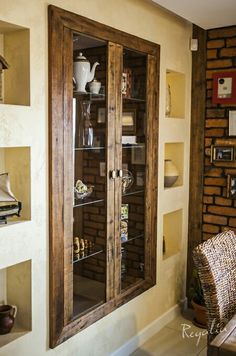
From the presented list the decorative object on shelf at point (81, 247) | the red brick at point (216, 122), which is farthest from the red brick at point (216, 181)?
the decorative object on shelf at point (81, 247)

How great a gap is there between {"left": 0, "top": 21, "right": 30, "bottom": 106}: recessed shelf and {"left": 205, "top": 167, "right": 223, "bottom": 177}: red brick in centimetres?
184

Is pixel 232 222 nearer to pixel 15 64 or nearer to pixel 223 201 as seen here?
pixel 223 201

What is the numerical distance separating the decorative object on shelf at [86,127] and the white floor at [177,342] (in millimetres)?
1533

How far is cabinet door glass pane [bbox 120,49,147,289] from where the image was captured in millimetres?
2680

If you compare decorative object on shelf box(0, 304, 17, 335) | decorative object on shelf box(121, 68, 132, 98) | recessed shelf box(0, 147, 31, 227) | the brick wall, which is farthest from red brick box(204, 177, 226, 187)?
decorative object on shelf box(0, 304, 17, 335)

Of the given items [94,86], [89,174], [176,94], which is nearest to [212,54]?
[176,94]

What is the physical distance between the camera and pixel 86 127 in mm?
2391

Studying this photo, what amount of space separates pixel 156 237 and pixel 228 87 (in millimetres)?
1294

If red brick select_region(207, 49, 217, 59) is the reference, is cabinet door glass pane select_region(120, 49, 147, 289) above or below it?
below

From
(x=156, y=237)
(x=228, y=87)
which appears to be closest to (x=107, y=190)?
(x=156, y=237)

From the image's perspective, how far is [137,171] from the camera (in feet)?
9.35

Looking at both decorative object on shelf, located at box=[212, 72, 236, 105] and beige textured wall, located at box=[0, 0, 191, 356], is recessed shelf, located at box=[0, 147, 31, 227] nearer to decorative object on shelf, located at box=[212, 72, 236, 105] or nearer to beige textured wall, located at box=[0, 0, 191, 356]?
beige textured wall, located at box=[0, 0, 191, 356]

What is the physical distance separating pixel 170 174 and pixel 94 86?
1143 millimetres

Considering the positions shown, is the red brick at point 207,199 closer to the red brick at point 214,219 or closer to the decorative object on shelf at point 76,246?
the red brick at point 214,219
